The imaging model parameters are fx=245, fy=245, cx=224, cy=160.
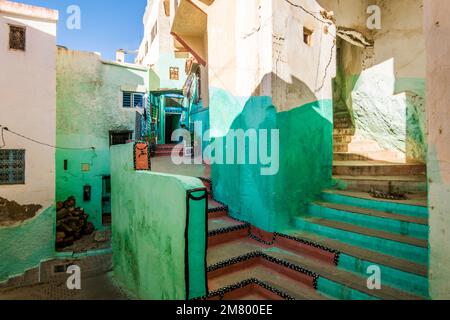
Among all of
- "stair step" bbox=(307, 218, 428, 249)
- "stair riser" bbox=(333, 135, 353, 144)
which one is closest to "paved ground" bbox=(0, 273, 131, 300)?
"stair step" bbox=(307, 218, 428, 249)

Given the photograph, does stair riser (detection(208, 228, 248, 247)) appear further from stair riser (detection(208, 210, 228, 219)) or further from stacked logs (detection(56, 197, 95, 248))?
stacked logs (detection(56, 197, 95, 248))

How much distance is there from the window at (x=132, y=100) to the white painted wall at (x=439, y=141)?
49.5 feet

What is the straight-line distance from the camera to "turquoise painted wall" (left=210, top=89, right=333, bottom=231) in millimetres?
4402

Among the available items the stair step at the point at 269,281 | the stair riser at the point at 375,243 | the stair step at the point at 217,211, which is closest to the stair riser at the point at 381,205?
the stair riser at the point at 375,243

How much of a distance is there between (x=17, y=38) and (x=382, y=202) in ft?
44.3

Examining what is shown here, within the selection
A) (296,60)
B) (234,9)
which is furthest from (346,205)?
(234,9)

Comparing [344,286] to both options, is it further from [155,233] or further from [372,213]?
[155,233]

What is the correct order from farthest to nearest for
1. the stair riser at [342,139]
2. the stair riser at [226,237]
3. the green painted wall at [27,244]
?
the green painted wall at [27,244] → the stair riser at [342,139] → the stair riser at [226,237]

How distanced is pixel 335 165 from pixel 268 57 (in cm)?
319

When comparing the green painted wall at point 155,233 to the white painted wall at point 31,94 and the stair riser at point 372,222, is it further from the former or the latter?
the white painted wall at point 31,94

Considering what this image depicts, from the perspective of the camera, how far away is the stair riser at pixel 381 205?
12.4 feet

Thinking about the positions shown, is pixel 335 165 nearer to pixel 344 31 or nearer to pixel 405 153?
pixel 405 153

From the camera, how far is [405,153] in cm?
665

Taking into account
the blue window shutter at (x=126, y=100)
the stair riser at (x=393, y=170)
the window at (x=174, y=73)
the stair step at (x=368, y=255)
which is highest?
the window at (x=174, y=73)
